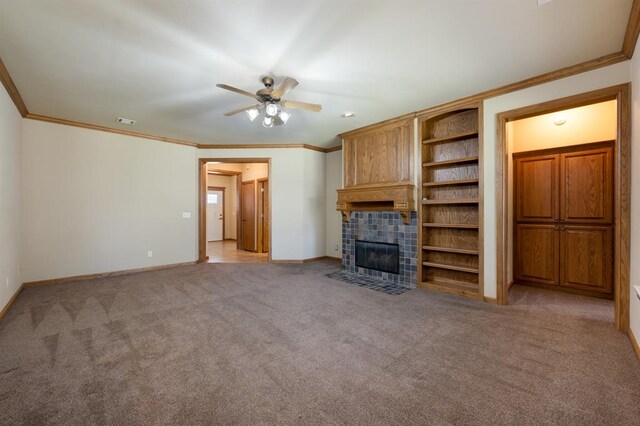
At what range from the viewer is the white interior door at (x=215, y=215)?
1045cm

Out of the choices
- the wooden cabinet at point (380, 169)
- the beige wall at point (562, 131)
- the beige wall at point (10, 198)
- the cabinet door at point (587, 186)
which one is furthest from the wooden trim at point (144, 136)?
the cabinet door at point (587, 186)

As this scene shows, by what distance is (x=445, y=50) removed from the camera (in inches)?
101

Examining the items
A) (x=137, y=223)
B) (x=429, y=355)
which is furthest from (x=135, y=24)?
(x=137, y=223)

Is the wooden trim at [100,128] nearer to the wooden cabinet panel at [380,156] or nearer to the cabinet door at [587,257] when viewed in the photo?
the wooden cabinet panel at [380,156]

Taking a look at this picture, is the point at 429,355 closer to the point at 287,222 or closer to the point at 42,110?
the point at 287,222

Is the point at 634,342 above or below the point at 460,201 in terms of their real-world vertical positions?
below

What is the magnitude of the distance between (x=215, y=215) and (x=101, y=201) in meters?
5.80

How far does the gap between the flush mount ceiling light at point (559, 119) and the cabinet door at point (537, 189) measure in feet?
1.50

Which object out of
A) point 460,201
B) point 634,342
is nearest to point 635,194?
point 634,342

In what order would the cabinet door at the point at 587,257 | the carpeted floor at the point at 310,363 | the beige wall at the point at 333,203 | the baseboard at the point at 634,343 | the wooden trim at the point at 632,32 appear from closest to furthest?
the carpeted floor at the point at 310,363 → the wooden trim at the point at 632,32 → the baseboard at the point at 634,343 → the cabinet door at the point at 587,257 → the beige wall at the point at 333,203

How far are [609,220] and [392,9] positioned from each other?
381 cm

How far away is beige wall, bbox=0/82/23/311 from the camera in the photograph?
3069 mm

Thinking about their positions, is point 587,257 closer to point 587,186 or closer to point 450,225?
point 587,186

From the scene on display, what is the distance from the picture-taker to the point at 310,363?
2102 millimetres
